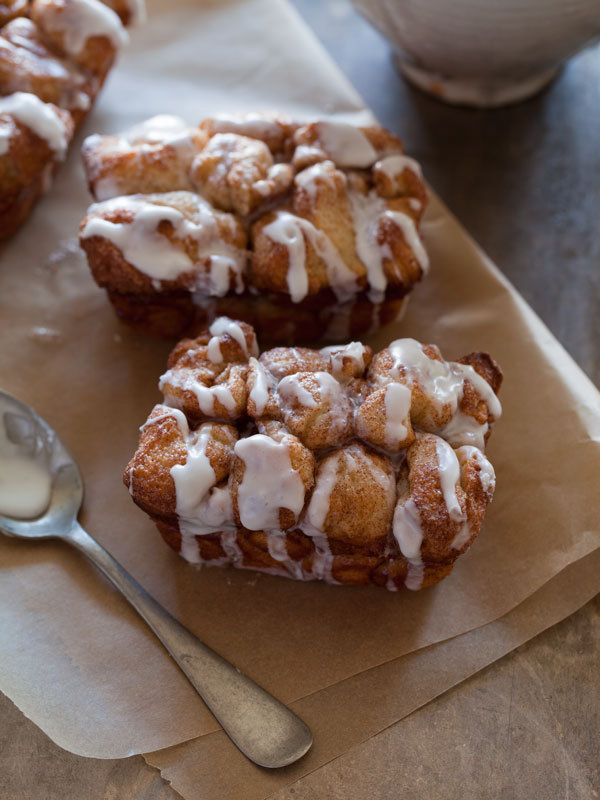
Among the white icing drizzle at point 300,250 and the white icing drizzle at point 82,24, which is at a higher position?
the white icing drizzle at point 82,24

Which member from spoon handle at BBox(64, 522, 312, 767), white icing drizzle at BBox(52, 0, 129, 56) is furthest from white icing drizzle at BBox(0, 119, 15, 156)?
spoon handle at BBox(64, 522, 312, 767)

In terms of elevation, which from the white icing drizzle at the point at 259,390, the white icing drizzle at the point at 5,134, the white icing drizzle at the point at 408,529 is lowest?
the white icing drizzle at the point at 408,529

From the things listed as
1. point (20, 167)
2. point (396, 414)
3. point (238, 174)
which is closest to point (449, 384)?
point (396, 414)

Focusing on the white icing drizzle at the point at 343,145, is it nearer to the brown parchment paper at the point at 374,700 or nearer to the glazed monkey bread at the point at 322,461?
the glazed monkey bread at the point at 322,461

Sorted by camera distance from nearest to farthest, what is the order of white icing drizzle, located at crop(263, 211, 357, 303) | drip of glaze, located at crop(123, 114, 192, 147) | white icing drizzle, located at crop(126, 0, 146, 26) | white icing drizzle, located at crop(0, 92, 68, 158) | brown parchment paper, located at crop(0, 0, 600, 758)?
brown parchment paper, located at crop(0, 0, 600, 758)
white icing drizzle, located at crop(263, 211, 357, 303)
drip of glaze, located at crop(123, 114, 192, 147)
white icing drizzle, located at crop(0, 92, 68, 158)
white icing drizzle, located at crop(126, 0, 146, 26)

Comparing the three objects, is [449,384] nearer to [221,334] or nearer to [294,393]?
[294,393]

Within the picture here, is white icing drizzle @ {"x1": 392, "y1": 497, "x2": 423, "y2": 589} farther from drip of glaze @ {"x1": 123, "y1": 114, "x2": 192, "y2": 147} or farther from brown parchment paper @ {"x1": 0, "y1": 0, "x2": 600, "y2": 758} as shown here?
drip of glaze @ {"x1": 123, "y1": 114, "x2": 192, "y2": 147}

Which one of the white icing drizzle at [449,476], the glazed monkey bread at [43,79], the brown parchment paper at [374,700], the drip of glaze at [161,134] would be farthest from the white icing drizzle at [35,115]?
the brown parchment paper at [374,700]
